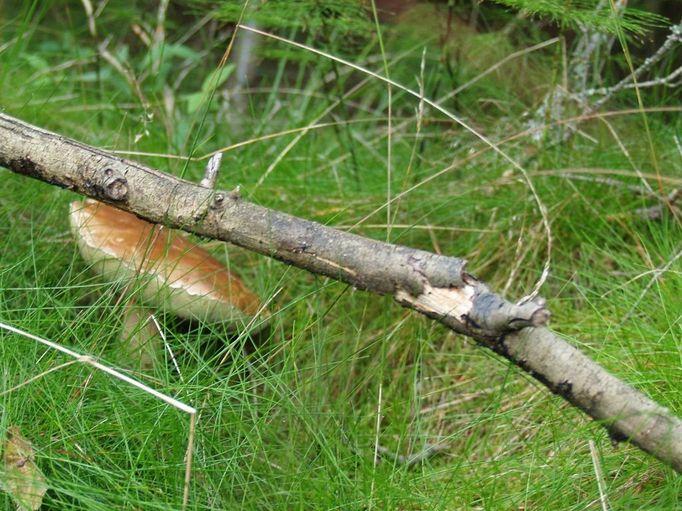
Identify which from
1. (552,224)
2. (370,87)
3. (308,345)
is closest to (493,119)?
(552,224)

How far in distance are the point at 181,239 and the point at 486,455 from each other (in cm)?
81

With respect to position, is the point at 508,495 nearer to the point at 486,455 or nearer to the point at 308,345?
the point at 486,455

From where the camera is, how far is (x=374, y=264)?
126 cm

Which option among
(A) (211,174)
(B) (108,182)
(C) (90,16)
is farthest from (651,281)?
(C) (90,16)

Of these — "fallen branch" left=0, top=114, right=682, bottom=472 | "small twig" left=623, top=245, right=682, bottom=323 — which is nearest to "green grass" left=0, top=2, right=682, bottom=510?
"small twig" left=623, top=245, right=682, bottom=323

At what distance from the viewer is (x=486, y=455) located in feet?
5.49

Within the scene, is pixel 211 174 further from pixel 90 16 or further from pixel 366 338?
pixel 90 16

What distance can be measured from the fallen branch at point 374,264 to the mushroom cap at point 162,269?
0.74 feet

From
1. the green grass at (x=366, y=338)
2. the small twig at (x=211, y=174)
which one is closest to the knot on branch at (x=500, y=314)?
the green grass at (x=366, y=338)

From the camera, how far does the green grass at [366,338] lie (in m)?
1.35

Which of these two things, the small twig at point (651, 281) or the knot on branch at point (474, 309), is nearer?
the knot on branch at point (474, 309)

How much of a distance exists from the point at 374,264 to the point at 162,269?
574 mm

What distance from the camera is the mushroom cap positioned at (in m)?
1.65

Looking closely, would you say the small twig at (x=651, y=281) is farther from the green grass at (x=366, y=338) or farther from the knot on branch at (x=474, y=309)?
the knot on branch at (x=474, y=309)
